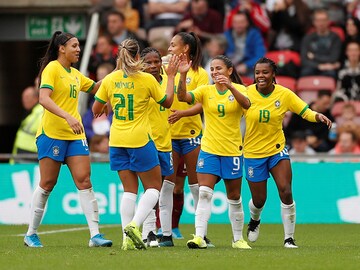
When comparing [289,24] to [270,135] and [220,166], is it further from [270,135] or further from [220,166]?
[220,166]

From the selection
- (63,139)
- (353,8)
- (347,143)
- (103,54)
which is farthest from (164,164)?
(353,8)

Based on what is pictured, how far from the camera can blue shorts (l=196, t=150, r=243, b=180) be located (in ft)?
40.2

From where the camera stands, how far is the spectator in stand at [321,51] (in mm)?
20859

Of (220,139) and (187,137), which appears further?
(187,137)

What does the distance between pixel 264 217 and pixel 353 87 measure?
3.72m

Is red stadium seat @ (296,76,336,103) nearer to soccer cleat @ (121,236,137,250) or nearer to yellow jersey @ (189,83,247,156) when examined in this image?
yellow jersey @ (189,83,247,156)

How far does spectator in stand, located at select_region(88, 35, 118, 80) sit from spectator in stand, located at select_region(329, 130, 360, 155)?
4.59 metres

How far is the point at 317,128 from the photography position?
786 inches

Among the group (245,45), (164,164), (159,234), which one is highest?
(245,45)

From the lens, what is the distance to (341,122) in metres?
20.0

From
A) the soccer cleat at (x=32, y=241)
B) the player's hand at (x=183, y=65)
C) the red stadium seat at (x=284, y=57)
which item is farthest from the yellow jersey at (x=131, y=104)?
the red stadium seat at (x=284, y=57)

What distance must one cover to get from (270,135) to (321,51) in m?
8.56

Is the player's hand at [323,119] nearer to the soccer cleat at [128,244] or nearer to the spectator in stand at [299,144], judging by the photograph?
the soccer cleat at [128,244]

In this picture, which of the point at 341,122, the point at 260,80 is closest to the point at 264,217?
the point at 341,122
